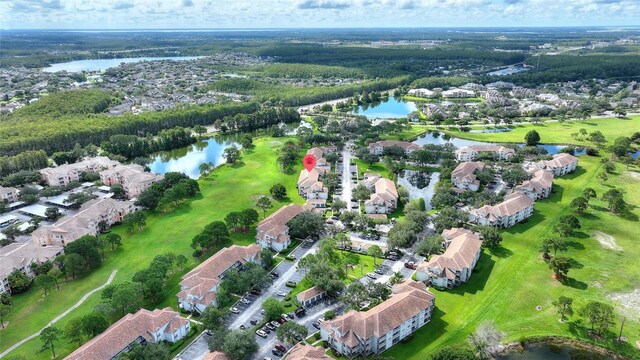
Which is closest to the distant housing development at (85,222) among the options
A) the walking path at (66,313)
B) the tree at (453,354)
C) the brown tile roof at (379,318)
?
the walking path at (66,313)

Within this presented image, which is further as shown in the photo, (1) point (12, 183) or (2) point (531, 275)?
(1) point (12, 183)

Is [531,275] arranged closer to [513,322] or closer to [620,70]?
[513,322]

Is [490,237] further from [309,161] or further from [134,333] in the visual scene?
[309,161]

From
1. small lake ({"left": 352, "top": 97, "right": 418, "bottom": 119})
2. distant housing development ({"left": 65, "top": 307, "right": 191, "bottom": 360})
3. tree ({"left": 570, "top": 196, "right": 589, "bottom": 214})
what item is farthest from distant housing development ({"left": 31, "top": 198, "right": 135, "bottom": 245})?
small lake ({"left": 352, "top": 97, "right": 418, "bottom": 119})

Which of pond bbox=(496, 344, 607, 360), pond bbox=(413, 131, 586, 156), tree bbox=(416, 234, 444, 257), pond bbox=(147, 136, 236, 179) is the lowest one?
pond bbox=(147, 136, 236, 179)

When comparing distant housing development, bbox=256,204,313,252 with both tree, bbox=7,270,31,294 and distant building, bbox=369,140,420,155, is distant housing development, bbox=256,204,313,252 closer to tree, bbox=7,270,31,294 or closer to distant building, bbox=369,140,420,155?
tree, bbox=7,270,31,294

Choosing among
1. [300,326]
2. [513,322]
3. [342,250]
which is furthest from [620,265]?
[300,326]

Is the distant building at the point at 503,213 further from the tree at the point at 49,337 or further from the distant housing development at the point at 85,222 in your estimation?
the distant housing development at the point at 85,222
